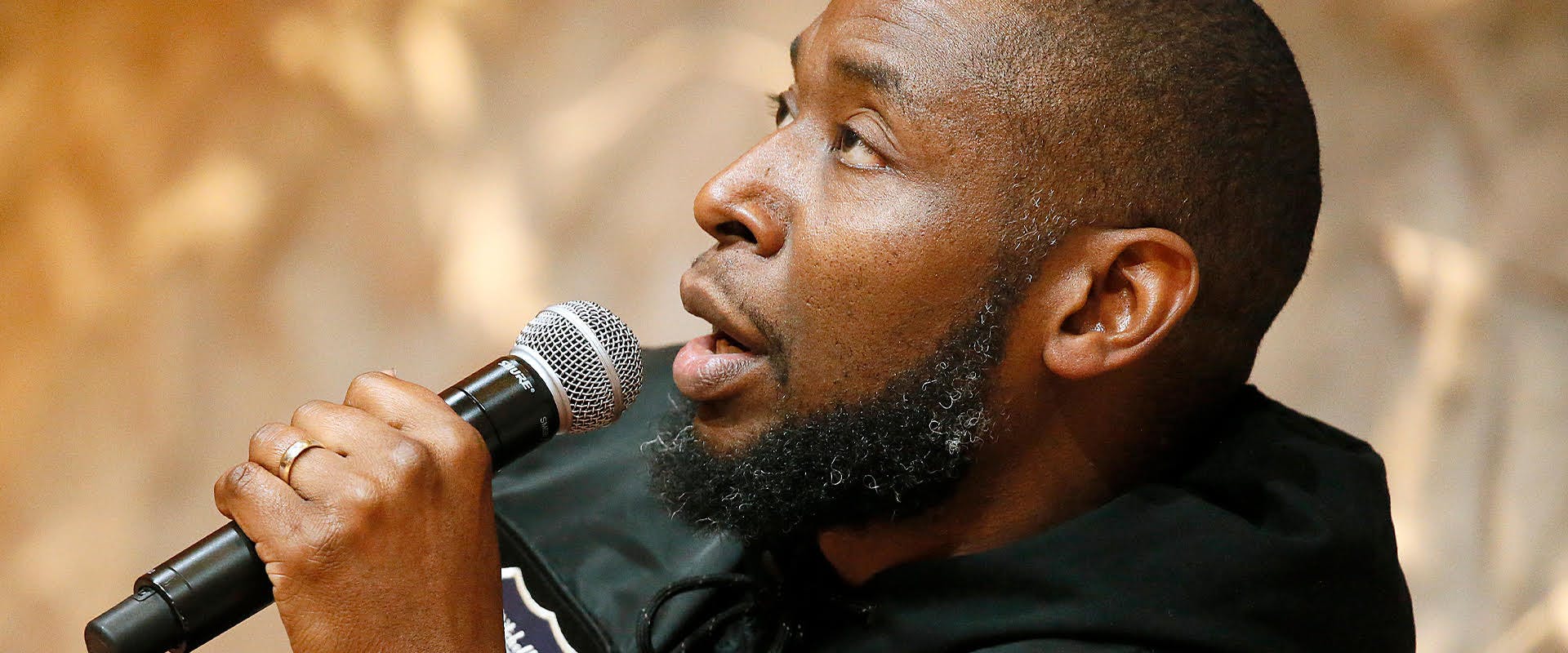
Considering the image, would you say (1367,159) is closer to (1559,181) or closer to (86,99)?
(1559,181)

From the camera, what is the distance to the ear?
1.25 metres

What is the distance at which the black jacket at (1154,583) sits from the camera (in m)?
1.24

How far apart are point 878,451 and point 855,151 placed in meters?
0.29

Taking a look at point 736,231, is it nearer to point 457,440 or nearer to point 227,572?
point 457,440

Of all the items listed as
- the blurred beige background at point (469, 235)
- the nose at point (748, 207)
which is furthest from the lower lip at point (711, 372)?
the blurred beige background at point (469, 235)

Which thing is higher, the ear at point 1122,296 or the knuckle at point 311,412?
the ear at point 1122,296

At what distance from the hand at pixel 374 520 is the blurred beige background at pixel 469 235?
91 cm

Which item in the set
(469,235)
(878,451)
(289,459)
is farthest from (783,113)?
(469,235)

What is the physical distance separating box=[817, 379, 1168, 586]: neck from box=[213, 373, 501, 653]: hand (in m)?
0.44

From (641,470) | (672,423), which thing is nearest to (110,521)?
(641,470)

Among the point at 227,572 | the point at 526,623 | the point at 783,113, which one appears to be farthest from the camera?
the point at 526,623

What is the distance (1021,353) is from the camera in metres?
1.29

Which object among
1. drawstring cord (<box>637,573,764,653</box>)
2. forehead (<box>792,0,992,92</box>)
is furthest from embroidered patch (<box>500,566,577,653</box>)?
forehead (<box>792,0,992,92</box>)

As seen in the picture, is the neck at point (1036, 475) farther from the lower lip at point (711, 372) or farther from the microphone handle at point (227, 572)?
the microphone handle at point (227, 572)
